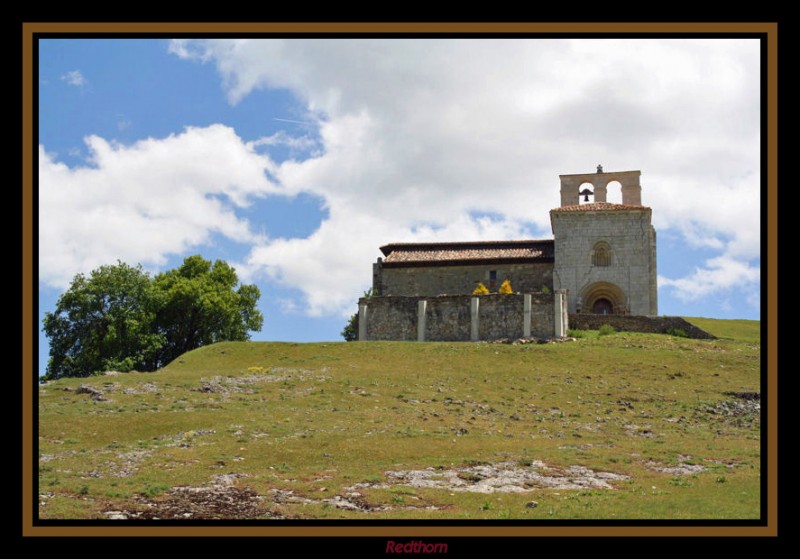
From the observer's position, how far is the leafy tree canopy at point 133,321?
214 ft

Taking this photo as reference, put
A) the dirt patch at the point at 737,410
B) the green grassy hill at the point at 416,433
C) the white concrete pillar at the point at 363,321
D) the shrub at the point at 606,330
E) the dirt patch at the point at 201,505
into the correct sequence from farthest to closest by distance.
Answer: the white concrete pillar at the point at 363,321 < the shrub at the point at 606,330 < the dirt patch at the point at 737,410 < the green grassy hill at the point at 416,433 < the dirt patch at the point at 201,505

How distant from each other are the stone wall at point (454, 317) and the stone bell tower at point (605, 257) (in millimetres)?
10328

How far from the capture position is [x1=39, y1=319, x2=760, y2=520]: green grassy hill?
68.7 feet

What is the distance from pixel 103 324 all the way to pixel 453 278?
27.1 meters

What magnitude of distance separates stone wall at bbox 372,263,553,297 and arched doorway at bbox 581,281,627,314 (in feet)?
9.43

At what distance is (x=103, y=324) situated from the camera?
221 feet

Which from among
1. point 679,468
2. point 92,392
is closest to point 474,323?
point 92,392

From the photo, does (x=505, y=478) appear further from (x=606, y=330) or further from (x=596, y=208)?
(x=596, y=208)

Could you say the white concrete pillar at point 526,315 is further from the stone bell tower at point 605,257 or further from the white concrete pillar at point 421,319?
the stone bell tower at point 605,257

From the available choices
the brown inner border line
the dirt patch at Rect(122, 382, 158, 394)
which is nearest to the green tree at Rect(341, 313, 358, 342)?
the dirt patch at Rect(122, 382, 158, 394)

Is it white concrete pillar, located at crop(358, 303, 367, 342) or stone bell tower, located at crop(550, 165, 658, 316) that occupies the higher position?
stone bell tower, located at crop(550, 165, 658, 316)

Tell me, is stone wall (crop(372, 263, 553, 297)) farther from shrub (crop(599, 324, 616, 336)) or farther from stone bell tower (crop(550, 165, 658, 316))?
shrub (crop(599, 324, 616, 336))

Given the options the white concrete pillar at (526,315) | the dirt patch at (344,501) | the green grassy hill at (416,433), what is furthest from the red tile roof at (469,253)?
the dirt patch at (344,501)
